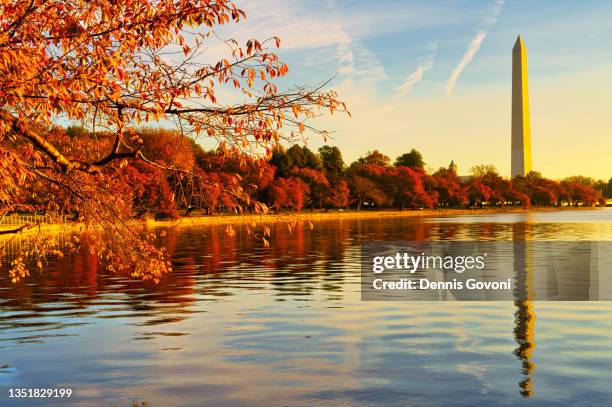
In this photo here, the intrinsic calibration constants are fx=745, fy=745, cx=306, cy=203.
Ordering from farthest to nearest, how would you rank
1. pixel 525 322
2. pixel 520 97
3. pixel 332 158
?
1. pixel 332 158
2. pixel 520 97
3. pixel 525 322

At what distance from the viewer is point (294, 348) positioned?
55.8 ft

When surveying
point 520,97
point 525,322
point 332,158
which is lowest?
point 525,322

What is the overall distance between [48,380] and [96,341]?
383cm

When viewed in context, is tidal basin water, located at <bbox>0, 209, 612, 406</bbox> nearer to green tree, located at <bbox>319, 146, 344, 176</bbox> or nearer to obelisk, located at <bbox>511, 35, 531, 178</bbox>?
green tree, located at <bbox>319, 146, 344, 176</bbox>

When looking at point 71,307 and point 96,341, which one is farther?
Answer: point 71,307

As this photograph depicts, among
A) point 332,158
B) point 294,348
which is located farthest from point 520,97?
point 294,348

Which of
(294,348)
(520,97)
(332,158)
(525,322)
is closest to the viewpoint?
(294,348)

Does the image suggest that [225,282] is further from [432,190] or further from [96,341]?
[432,190]

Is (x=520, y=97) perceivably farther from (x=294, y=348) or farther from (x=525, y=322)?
(x=294, y=348)

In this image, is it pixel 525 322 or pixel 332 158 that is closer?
pixel 525 322

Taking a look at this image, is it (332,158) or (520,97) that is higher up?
(520,97)

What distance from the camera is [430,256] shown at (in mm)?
47000

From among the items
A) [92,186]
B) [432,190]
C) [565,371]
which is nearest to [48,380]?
[92,186]

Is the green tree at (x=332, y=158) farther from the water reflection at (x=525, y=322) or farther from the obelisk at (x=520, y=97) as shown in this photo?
the water reflection at (x=525, y=322)
